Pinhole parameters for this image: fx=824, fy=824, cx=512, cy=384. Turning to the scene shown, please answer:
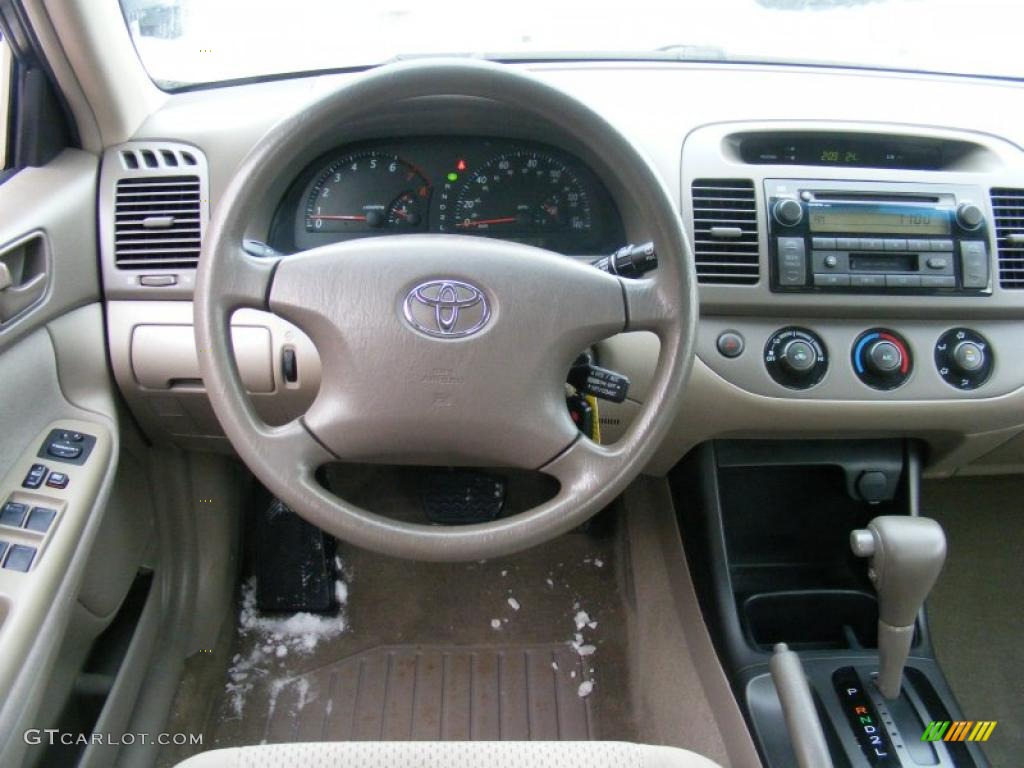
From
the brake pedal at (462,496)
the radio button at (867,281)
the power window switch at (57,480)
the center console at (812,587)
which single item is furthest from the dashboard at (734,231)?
the brake pedal at (462,496)

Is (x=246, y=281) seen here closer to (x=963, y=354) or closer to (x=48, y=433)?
(x=48, y=433)

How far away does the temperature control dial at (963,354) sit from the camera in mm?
1421

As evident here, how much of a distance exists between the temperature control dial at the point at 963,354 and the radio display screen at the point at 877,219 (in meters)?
0.19

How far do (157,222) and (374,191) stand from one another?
1.19ft

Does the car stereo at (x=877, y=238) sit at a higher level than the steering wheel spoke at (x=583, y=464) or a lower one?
higher

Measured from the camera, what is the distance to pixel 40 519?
45.9 inches

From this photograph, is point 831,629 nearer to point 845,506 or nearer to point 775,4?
point 845,506

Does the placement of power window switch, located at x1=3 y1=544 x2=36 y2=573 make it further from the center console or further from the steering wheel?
the center console

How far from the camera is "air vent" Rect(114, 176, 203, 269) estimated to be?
1.37 metres

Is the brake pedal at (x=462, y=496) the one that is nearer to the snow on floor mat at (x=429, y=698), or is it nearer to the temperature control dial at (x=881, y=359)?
the snow on floor mat at (x=429, y=698)

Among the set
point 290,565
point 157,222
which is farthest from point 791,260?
point 290,565

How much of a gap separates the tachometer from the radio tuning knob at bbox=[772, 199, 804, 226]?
58cm

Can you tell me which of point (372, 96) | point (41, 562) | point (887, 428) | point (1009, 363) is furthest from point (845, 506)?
point (41, 562)

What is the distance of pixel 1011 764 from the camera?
1.68 meters
